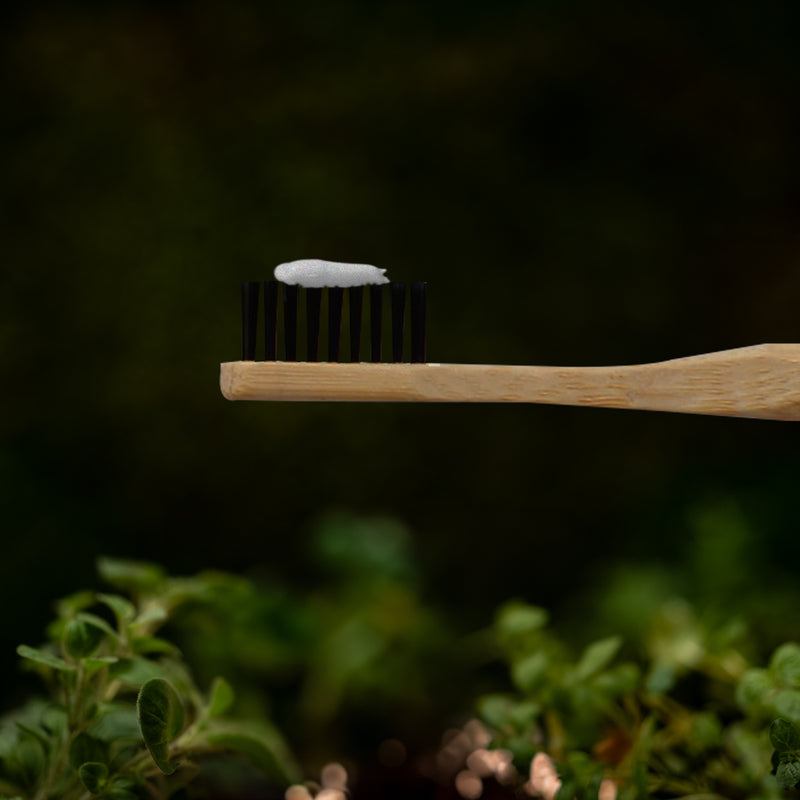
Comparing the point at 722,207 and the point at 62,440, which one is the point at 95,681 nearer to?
the point at 62,440

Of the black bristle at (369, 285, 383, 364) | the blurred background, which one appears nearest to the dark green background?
the blurred background

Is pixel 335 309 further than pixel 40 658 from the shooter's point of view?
Yes

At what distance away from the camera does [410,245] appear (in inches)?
43.4

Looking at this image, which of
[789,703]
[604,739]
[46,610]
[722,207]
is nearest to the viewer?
[789,703]

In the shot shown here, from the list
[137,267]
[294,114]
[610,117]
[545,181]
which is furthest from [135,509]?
[610,117]

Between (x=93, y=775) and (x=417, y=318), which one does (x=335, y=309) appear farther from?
(x=93, y=775)

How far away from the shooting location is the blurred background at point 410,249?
108 cm

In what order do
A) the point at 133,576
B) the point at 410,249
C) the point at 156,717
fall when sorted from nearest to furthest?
the point at 156,717
the point at 133,576
the point at 410,249

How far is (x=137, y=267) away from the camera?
42.8 inches

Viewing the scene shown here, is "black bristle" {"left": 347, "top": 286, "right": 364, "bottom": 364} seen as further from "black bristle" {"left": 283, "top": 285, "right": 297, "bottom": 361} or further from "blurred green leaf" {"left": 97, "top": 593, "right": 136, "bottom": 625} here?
"blurred green leaf" {"left": 97, "top": 593, "right": 136, "bottom": 625}

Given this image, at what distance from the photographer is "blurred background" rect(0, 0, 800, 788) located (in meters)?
1.08

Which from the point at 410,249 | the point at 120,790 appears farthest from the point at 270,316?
the point at 410,249

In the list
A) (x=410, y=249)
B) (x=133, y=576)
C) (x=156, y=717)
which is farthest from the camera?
(x=410, y=249)

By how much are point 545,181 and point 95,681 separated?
834 mm
